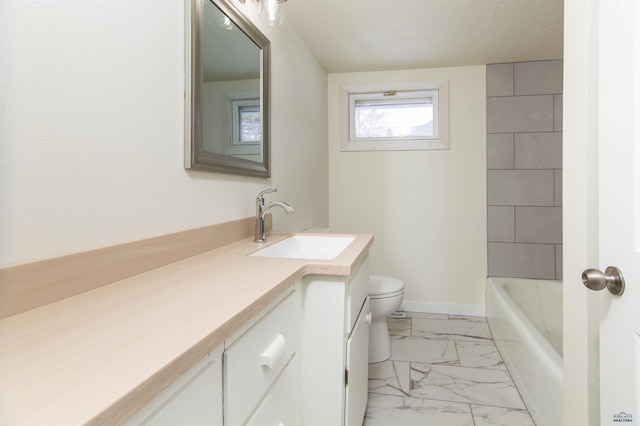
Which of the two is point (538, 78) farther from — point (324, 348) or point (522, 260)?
point (324, 348)

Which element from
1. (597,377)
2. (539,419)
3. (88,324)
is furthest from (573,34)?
(539,419)

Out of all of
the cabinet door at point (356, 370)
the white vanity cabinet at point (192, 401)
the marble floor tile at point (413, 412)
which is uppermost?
the white vanity cabinet at point (192, 401)

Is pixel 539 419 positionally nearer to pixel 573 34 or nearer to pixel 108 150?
pixel 573 34

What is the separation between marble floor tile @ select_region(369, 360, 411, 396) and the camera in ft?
6.07

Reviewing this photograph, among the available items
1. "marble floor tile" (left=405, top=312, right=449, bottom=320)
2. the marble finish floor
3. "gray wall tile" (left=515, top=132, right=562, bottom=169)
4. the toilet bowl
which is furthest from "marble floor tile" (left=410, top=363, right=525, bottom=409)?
"gray wall tile" (left=515, top=132, right=562, bottom=169)

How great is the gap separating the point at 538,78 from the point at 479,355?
2178mm

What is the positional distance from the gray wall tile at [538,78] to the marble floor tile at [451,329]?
1.89 m

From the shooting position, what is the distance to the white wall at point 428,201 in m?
2.87

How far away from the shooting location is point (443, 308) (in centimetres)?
298

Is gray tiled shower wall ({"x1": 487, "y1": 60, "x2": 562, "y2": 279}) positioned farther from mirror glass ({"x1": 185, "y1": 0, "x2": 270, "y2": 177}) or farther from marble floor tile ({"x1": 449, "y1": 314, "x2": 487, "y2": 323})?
mirror glass ({"x1": 185, "y1": 0, "x2": 270, "y2": 177})

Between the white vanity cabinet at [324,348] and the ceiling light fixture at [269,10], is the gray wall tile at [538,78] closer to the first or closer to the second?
the ceiling light fixture at [269,10]

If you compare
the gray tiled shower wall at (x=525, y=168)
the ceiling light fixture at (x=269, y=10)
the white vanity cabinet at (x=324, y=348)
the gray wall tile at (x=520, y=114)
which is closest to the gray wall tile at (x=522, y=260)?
the gray tiled shower wall at (x=525, y=168)

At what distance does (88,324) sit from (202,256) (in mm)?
598

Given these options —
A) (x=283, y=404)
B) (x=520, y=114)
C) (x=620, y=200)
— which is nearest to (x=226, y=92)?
(x=283, y=404)
